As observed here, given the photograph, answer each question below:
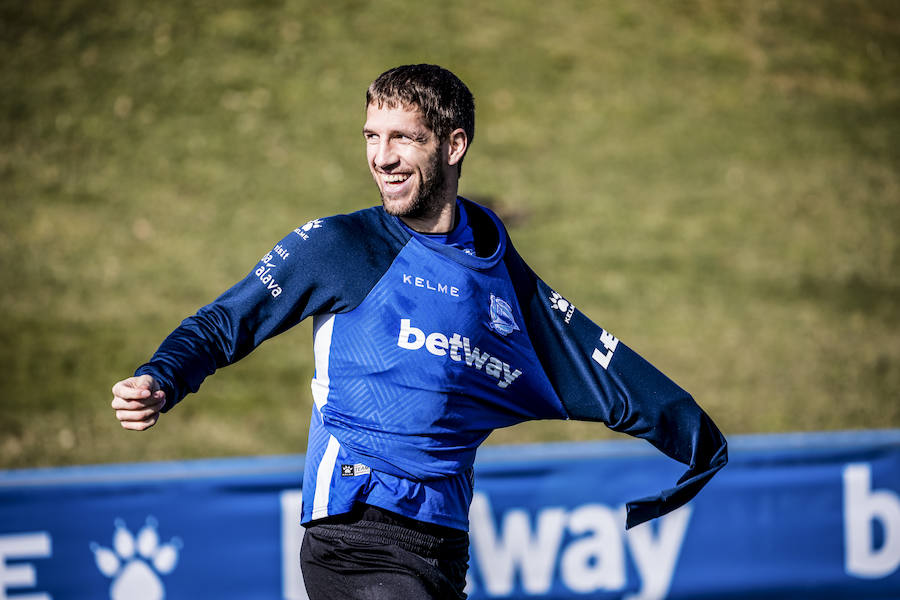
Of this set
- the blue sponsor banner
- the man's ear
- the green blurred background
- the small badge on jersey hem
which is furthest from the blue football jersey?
the green blurred background

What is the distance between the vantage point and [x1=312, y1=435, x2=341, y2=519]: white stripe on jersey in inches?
116

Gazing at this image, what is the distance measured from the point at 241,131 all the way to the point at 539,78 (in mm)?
4069

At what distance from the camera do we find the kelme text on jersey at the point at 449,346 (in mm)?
2922

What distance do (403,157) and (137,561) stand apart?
11.6 feet

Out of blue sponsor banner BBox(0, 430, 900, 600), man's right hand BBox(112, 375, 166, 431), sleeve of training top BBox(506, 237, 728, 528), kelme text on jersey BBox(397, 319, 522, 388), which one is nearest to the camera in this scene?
man's right hand BBox(112, 375, 166, 431)

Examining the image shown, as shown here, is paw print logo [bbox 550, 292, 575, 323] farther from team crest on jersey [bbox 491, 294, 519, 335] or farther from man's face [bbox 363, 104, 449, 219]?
man's face [bbox 363, 104, 449, 219]

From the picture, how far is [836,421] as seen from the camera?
10055mm

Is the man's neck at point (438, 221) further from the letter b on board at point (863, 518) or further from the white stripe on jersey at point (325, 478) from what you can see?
the letter b on board at point (863, 518)

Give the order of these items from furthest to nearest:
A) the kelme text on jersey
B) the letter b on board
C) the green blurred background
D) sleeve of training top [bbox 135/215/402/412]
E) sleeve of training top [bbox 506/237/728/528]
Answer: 1. the green blurred background
2. the letter b on board
3. sleeve of training top [bbox 506/237/728/528]
4. the kelme text on jersey
5. sleeve of training top [bbox 135/215/402/412]

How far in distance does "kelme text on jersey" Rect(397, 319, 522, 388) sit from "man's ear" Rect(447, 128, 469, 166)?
0.57 m

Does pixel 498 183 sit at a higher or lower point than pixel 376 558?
higher

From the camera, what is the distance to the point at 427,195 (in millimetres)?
3066

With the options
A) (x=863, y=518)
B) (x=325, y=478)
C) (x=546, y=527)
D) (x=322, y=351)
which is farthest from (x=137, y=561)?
(x=863, y=518)

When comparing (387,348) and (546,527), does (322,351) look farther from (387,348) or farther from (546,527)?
(546,527)
